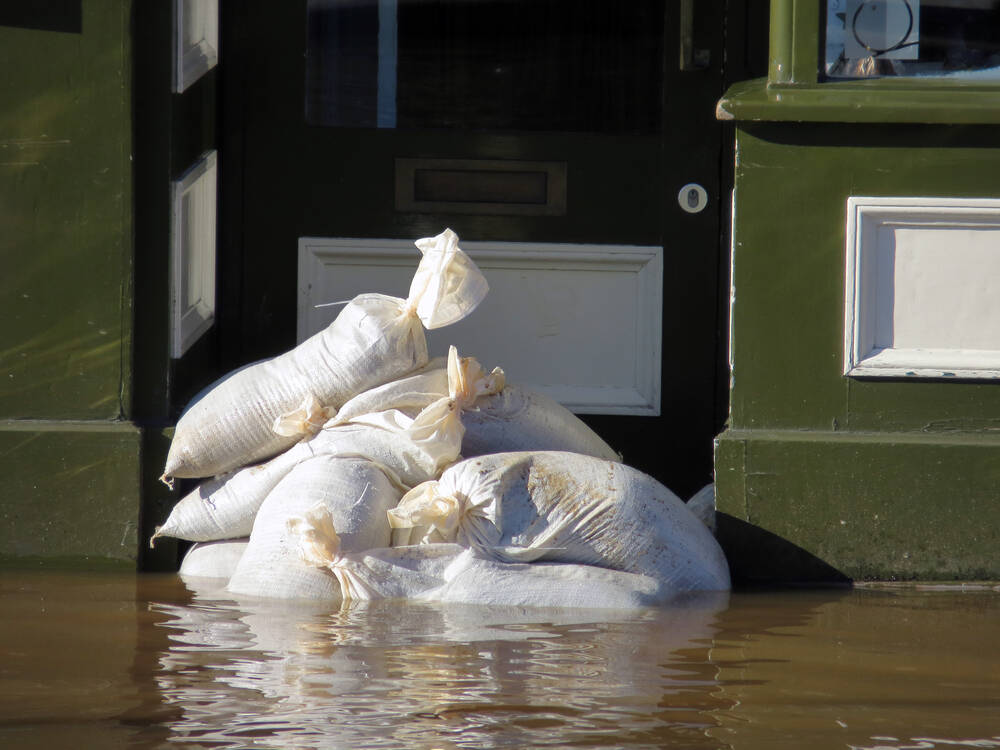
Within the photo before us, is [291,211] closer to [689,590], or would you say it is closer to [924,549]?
[689,590]

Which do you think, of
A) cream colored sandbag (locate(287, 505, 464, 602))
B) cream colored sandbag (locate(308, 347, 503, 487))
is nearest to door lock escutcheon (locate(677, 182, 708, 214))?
cream colored sandbag (locate(308, 347, 503, 487))

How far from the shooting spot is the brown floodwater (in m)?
1.91

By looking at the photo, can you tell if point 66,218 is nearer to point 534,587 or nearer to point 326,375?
point 326,375

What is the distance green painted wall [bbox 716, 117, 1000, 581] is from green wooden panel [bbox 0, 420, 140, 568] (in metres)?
1.44

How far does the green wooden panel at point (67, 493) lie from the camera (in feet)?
11.2

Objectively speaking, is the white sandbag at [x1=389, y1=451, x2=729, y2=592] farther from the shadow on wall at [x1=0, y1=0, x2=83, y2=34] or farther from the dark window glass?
the shadow on wall at [x1=0, y1=0, x2=83, y2=34]

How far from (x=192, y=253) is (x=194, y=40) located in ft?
1.89

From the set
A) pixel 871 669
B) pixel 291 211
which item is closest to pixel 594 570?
pixel 871 669

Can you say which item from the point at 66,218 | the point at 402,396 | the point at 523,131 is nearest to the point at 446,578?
the point at 402,396

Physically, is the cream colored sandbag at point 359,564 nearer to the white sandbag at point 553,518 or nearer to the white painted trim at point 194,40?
the white sandbag at point 553,518

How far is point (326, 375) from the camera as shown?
10.8 ft

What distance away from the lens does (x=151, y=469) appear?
3.45 meters

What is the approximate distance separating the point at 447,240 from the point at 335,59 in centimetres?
105

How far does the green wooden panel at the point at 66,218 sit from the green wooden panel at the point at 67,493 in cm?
8
